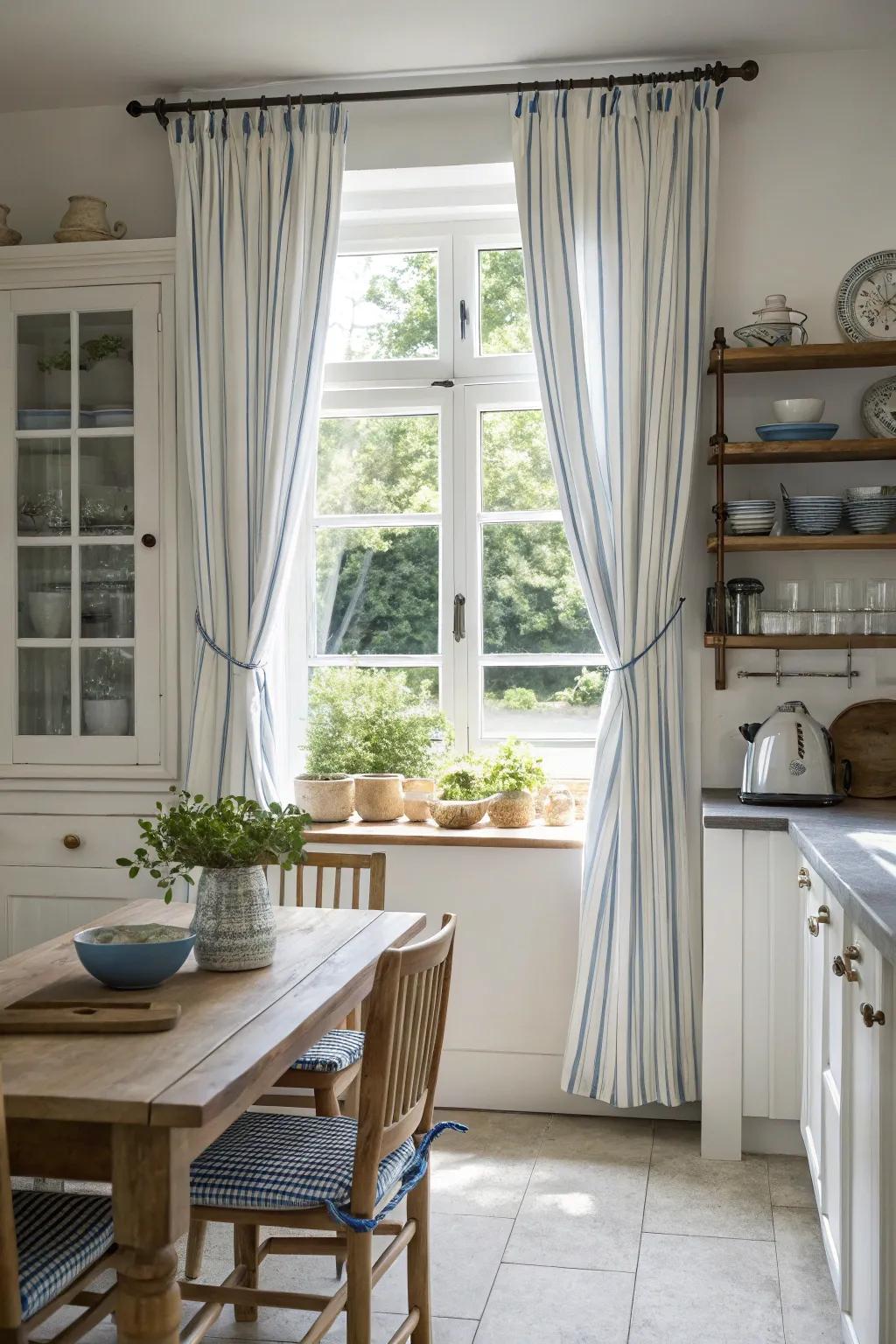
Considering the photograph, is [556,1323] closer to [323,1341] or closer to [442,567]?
[323,1341]

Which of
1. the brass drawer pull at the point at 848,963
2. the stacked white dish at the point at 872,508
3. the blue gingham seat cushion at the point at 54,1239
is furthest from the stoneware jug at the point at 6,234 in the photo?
the brass drawer pull at the point at 848,963

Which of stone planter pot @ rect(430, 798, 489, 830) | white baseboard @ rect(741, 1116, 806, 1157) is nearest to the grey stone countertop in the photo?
stone planter pot @ rect(430, 798, 489, 830)

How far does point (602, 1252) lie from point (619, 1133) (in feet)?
2.17

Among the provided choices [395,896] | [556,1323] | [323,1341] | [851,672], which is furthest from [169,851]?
[851,672]

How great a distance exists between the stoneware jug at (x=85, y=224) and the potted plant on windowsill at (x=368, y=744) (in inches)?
56.1

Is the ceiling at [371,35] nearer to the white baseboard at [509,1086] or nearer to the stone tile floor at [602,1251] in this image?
the white baseboard at [509,1086]

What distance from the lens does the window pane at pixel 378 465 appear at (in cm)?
379

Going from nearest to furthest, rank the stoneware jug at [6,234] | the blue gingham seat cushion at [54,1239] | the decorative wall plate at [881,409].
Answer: the blue gingham seat cushion at [54,1239] → the decorative wall plate at [881,409] → the stoneware jug at [6,234]

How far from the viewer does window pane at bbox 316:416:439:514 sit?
12.4 ft

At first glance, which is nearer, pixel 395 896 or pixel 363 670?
pixel 395 896

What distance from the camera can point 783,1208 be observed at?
111 inches

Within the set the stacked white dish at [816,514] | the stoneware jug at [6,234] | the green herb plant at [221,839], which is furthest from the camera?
the stoneware jug at [6,234]

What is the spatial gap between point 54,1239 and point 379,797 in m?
1.88

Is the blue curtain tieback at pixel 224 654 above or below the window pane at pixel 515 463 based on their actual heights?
below
